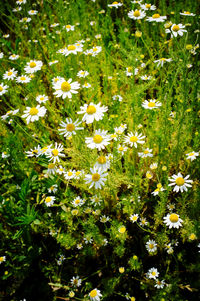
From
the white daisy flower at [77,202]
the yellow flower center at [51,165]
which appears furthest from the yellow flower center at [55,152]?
the white daisy flower at [77,202]

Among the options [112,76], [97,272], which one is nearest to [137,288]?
[97,272]

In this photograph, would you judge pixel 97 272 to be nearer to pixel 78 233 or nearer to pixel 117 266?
pixel 117 266

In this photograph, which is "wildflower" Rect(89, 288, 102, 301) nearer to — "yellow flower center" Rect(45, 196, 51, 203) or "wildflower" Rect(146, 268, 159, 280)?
"wildflower" Rect(146, 268, 159, 280)

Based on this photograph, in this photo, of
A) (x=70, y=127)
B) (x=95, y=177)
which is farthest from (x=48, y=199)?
(x=70, y=127)

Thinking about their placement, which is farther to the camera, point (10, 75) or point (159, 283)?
point (10, 75)

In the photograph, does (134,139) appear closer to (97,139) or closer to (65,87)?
(97,139)

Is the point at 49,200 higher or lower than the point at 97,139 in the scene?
lower

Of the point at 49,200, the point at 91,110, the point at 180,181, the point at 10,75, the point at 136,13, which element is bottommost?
the point at 49,200
